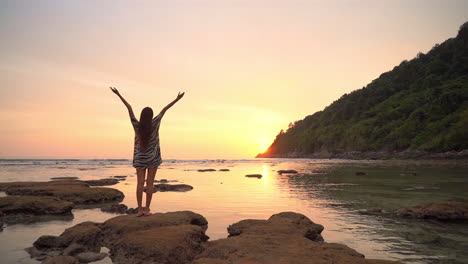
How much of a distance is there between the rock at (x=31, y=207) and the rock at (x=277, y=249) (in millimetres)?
7404

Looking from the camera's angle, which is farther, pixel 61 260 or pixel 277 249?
pixel 277 249

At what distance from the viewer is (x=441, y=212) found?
9781 millimetres

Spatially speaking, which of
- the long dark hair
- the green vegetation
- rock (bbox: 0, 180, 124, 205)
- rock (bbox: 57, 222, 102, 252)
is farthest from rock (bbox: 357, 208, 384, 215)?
the green vegetation

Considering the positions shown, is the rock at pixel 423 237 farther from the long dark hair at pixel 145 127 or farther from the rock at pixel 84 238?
Answer: the rock at pixel 84 238

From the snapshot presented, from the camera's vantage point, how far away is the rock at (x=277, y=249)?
521 centimetres

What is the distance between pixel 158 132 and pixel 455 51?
12648 cm

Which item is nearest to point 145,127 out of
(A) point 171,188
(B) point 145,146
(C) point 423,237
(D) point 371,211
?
(B) point 145,146

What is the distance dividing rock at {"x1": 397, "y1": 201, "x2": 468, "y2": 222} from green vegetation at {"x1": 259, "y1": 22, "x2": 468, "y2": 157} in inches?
2360

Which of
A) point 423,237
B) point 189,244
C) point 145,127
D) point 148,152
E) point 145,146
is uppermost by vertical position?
point 145,127

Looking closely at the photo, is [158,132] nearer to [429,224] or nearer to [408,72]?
[429,224]

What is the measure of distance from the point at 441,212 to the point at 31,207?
14.1 meters

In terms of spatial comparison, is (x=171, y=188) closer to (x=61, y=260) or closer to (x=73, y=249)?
(x=73, y=249)

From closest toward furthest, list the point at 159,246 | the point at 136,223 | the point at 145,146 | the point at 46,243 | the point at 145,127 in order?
the point at 159,246 → the point at 46,243 → the point at 136,223 → the point at 145,127 → the point at 145,146

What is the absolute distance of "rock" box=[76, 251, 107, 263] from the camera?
20.0 ft
